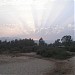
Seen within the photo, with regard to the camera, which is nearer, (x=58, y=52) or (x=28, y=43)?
(x=58, y=52)

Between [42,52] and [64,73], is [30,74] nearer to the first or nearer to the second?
[64,73]

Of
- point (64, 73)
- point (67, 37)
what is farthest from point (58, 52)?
point (67, 37)

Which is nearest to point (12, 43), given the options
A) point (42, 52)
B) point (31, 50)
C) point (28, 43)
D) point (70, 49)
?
point (28, 43)

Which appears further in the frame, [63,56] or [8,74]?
[63,56]

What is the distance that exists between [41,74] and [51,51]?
1110 inches

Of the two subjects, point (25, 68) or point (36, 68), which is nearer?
point (25, 68)

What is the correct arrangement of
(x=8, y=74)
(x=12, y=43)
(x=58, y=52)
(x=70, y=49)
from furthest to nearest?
(x=12, y=43)
(x=70, y=49)
(x=58, y=52)
(x=8, y=74)

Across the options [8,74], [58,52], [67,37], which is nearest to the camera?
[8,74]

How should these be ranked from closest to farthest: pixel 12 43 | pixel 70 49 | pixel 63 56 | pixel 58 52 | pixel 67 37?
pixel 63 56 < pixel 58 52 < pixel 70 49 < pixel 12 43 < pixel 67 37

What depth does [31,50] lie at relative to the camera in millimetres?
63656

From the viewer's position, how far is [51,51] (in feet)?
160

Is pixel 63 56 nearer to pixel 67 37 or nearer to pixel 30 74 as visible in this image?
pixel 30 74

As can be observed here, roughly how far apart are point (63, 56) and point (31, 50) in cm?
1977

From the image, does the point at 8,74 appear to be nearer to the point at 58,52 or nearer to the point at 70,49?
the point at 58,52
